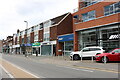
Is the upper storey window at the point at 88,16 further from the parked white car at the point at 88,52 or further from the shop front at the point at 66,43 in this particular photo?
the parked white car at the point at 88,52

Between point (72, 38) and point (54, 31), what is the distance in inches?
378

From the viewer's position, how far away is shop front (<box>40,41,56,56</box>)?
38.3 m

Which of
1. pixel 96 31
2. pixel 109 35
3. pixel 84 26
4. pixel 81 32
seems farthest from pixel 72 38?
pixel 109 35

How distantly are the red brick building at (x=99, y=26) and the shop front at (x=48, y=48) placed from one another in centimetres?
1034

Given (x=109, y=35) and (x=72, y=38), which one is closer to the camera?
(x=109, y=35)

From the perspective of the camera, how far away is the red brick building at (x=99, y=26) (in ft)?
71.1

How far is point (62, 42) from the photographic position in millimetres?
35906

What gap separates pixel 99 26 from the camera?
23453 millimetres

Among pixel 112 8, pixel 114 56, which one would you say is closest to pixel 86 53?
pixel 114 56

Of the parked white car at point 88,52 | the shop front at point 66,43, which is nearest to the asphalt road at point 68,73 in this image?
the parked white car at point 88,52

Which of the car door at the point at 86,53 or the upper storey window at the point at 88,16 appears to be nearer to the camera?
the car door at the point at 86,53

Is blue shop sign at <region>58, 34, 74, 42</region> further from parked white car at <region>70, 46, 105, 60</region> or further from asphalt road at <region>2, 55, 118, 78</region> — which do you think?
asphalt road at <region>2, 55, 118, 78</region>

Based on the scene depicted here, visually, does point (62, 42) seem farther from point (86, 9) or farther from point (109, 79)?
point (109, 79)

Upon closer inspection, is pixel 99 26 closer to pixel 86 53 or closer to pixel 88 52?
pixel 88 52
